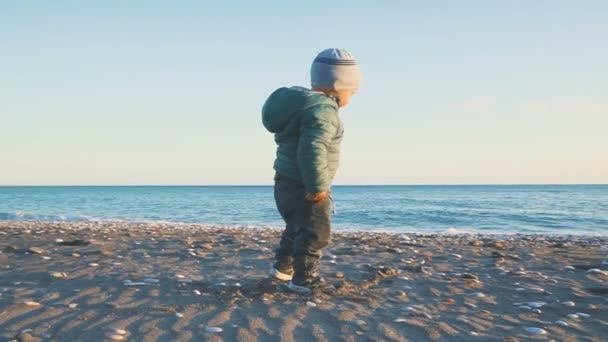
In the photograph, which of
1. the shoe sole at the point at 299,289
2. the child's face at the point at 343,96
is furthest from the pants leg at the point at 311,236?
the child's face at the point at 343,96

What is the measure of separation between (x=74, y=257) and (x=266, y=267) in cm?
276

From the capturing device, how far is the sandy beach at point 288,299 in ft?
13.9

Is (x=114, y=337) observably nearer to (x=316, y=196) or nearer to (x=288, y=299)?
(x=288, y=299)

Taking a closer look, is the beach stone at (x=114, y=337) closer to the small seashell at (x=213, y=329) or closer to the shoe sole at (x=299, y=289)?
the small seashell at (x=213, y=329)

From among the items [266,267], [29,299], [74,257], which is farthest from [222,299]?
[74,257]

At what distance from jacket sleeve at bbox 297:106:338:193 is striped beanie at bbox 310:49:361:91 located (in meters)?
0.35

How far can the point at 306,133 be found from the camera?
4.98 metres

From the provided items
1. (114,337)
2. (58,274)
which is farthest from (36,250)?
(114,337)

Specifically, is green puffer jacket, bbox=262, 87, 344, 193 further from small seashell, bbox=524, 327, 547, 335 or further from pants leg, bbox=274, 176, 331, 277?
small seashell, bbox=524, 327, 547, 335

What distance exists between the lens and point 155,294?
535 cm

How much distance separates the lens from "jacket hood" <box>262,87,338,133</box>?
5078mm

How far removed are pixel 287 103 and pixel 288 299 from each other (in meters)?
1.80

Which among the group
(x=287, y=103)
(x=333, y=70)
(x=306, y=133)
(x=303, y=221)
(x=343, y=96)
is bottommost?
(x=303, y=221)

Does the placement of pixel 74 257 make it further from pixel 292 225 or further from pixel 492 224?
pixel 492 224
